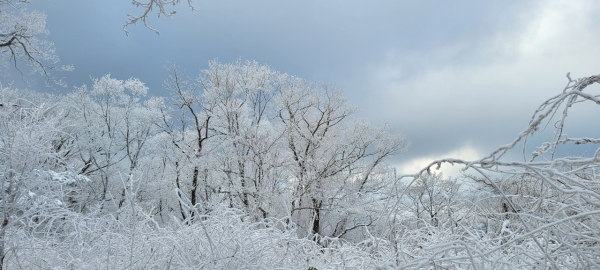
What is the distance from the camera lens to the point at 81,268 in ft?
5.93

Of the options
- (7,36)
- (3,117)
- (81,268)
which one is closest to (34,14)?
(7,36)

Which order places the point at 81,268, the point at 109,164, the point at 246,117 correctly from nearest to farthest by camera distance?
1. the point at 81,268
2. the point at 246,117
3. the point at 109,164

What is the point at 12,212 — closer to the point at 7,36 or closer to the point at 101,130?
the point at 7,36

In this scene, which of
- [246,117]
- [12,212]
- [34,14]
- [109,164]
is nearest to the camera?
[12,212]

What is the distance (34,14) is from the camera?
12.1 m

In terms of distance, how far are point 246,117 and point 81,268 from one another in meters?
14.0

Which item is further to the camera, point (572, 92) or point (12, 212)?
point (12, 212)

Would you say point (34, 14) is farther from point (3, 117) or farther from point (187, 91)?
point (3, 117)

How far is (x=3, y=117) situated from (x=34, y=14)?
36.6 ft

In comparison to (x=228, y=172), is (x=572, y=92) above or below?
below

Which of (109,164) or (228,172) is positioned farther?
(109,164)

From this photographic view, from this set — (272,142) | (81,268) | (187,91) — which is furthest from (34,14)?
(81,268)

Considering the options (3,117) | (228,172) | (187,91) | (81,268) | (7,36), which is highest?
(187,91)

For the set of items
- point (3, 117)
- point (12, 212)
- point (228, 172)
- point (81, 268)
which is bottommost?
point (81, 268)
